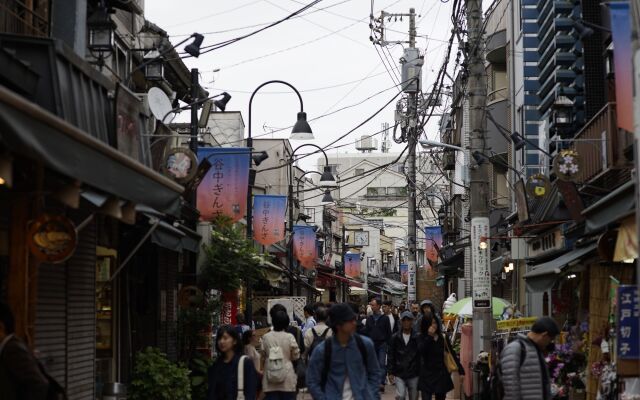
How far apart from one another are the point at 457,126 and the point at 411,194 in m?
6.03

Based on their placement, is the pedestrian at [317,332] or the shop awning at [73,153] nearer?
the shop awning at [73,153]

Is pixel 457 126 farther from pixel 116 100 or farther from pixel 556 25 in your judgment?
pixel 116 100

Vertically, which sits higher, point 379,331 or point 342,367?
point 342,367

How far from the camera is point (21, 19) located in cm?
1267

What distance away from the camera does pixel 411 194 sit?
43.8 meters

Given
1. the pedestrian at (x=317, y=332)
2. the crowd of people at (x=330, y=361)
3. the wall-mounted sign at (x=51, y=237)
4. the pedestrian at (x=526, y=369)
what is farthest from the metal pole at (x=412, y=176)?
the wall-mounted sign at (x=51, y=237)

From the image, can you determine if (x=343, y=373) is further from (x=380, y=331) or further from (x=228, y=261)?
(x=380, y=331)

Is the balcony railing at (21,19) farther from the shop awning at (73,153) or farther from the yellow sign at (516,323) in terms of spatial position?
the yellow sign at (516,323)

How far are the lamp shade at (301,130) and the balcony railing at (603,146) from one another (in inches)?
308

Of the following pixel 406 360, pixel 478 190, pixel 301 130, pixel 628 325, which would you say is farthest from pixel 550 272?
pixel 301 130

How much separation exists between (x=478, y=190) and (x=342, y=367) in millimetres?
9184

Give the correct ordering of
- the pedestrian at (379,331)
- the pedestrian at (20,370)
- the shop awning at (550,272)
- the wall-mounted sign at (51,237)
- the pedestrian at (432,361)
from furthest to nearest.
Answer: the pedestrian at (379,331), the pedestrian at (432,361), the shop awning at (550,272), the wall-mounted sign at (51,237), the pedestrian at (20,370)

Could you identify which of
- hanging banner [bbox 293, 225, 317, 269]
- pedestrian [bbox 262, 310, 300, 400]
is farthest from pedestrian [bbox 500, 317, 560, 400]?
hanging banner [bbox 293, 225, 317, 269]

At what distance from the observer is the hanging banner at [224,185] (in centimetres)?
2230
